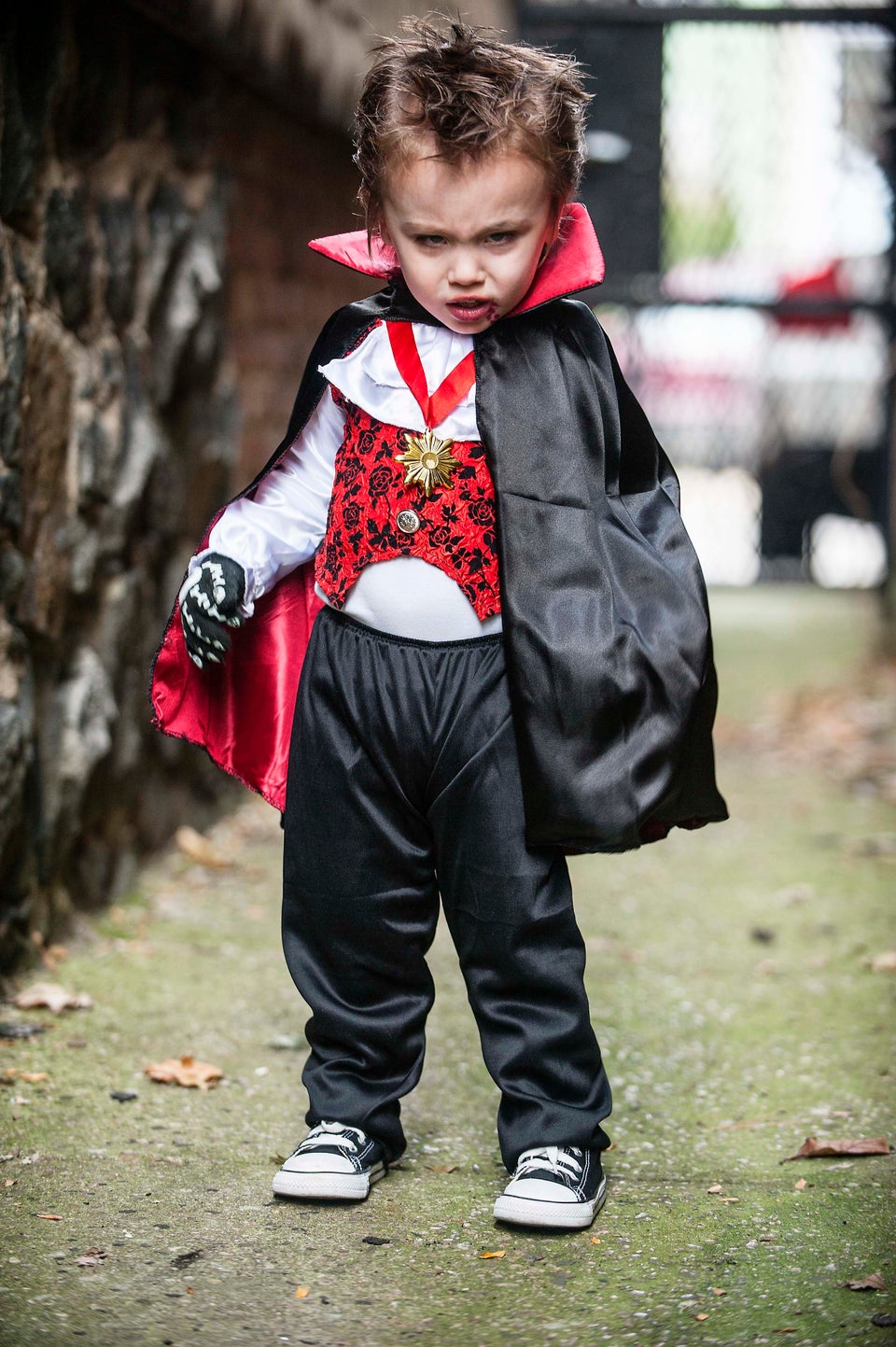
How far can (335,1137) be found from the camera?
7.66 feet

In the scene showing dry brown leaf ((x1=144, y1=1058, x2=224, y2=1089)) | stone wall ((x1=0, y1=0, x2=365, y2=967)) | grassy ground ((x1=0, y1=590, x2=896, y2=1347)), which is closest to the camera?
grassy ground ((x1=0, y1=590, x2=896, y2=1347))

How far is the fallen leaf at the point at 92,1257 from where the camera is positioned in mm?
2105

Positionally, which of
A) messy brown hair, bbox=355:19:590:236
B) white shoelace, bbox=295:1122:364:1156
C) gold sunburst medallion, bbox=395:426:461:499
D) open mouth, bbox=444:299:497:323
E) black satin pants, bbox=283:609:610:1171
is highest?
messy brown hair, bbox=355:19:590:236

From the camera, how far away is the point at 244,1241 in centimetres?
219

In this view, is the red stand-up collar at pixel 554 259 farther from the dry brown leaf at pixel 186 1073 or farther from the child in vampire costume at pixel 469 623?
the dry brown leaf at pixel 186 1073

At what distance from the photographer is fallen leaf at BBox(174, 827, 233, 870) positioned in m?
4.07

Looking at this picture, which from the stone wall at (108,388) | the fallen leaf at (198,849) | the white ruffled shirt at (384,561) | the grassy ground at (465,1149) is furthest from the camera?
the fallen leaf at (198,849)

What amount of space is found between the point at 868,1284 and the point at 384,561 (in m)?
A: 1.22

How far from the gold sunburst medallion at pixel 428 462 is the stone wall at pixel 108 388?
3.46ft

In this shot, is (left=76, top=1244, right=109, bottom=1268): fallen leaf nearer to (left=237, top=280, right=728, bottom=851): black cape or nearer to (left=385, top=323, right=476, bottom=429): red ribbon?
(left=237, top=280, right=728, bottom=851): black cape

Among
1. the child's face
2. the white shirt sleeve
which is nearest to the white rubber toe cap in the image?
the white shirt sleeve

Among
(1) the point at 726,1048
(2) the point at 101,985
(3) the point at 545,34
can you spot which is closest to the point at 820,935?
(1) the point at 726,1048

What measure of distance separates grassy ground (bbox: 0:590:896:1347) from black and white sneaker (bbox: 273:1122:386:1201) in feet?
0.12

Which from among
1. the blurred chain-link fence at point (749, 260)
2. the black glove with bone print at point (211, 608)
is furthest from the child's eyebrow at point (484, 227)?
the blurred chain-link fence at point (749, 260)
